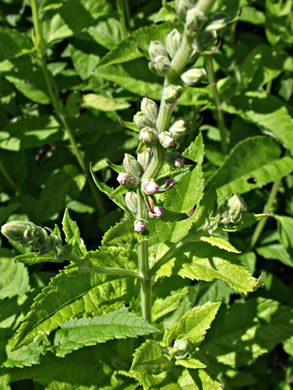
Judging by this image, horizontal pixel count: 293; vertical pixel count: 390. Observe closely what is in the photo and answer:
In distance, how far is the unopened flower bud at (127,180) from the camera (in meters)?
1.88

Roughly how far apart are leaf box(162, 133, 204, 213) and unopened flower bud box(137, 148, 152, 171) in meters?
0.42

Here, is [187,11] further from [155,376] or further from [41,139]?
[41,139]

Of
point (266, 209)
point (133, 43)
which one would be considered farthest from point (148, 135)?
point (266, 209)

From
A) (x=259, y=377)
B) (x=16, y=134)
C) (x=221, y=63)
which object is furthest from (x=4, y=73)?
(x=259, y=377)

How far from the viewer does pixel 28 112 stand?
4.51 metres

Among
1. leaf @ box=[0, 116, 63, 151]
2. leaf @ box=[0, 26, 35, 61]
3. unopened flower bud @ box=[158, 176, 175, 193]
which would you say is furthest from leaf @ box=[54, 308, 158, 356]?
leaf @ box=[0, 26, 35, 61]

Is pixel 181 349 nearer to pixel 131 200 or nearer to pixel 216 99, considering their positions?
pixel 131 200

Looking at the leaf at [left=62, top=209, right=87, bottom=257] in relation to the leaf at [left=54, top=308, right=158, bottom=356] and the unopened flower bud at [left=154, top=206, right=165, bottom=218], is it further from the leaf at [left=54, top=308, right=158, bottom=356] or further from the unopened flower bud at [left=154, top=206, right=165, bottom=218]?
the leaf at [left=54, top=308, right=158, bottom=356]

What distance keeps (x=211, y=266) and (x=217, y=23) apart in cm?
126

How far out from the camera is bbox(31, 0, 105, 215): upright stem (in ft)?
11.0

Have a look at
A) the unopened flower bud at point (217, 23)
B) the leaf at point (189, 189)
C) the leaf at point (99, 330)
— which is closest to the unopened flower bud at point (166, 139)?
the unopened flower bud at point (217, 23)

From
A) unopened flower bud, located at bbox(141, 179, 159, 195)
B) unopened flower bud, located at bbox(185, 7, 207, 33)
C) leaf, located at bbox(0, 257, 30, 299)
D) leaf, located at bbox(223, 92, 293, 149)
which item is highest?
unopened flower bud, located at bbox(185, 7, 207, 33)

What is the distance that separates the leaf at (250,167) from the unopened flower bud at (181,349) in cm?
125

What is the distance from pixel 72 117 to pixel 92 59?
57 centimetres
